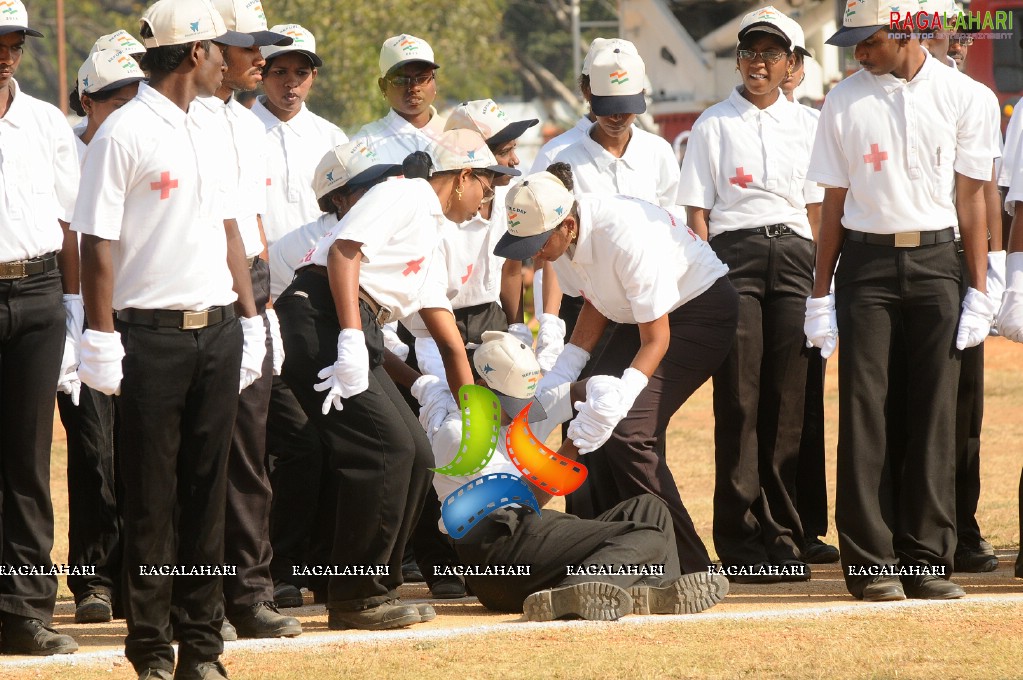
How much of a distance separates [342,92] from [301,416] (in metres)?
28.6

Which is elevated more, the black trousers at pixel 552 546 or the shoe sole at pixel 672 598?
the black trousers at pixel 552 546

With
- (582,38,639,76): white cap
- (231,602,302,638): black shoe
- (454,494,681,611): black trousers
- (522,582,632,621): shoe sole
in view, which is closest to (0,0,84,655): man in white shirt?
(231,602,302,638): black shoe

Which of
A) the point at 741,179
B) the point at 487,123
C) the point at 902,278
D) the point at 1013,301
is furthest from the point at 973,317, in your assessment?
the point at 487,123

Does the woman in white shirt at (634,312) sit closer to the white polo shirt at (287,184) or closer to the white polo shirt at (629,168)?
the white polo shirt at (629,168)

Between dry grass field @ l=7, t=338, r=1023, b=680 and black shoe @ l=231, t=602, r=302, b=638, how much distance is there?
0.39 feet

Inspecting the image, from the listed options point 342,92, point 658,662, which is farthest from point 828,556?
point 342,92

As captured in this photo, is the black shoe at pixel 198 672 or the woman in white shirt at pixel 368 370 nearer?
the black shoe at pixel 198 672

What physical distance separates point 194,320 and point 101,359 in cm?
34

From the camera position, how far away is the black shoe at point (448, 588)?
743cm

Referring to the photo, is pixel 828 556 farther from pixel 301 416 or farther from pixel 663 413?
pixel 301 416

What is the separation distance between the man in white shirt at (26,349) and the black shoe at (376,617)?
41.3 inches

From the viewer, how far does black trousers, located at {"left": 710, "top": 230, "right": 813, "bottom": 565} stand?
768 centimetres

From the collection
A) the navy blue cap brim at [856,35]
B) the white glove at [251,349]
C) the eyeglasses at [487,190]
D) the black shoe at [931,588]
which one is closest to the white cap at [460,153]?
the eyeglasses at [487,190]

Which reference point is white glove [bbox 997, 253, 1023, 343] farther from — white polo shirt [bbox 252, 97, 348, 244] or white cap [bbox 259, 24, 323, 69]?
white cap [bbox 259, 24, 323, 69]
